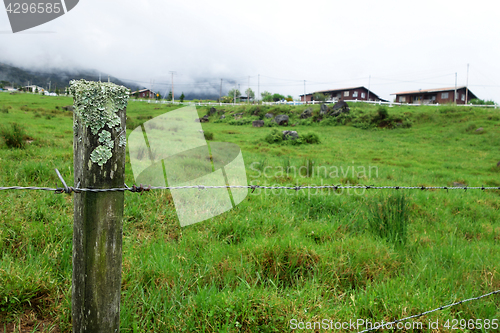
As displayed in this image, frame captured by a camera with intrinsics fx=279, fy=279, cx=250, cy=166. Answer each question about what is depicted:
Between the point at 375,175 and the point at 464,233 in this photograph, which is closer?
the point at 464,233

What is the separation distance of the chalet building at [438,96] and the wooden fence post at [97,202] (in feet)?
235

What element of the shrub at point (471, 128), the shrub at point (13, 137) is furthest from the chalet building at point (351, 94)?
the shrub at point (13, 137)

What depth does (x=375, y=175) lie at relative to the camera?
10469 millimetres

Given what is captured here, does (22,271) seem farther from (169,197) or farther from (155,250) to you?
(169,197)

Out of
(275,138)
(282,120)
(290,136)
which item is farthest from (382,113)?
(275,138)

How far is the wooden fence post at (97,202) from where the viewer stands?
5.28ft

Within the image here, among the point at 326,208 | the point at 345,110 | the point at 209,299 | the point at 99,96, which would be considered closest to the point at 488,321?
the point at 209,299

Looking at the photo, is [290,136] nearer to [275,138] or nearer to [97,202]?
[275,138]

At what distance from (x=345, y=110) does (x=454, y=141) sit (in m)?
16.2

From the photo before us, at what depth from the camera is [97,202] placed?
1.64 meters

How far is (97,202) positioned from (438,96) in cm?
7512

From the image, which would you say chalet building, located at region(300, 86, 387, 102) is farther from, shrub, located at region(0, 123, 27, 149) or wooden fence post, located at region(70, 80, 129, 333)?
wooden fence post, located at region(70, 80, 129, 333)

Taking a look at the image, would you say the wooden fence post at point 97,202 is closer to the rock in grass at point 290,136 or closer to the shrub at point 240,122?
the rock in grass at point 290,136

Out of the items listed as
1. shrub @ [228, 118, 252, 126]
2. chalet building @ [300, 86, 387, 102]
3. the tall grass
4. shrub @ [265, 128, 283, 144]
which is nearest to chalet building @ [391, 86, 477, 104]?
chalet building @ [300, 86, 387, 102]
